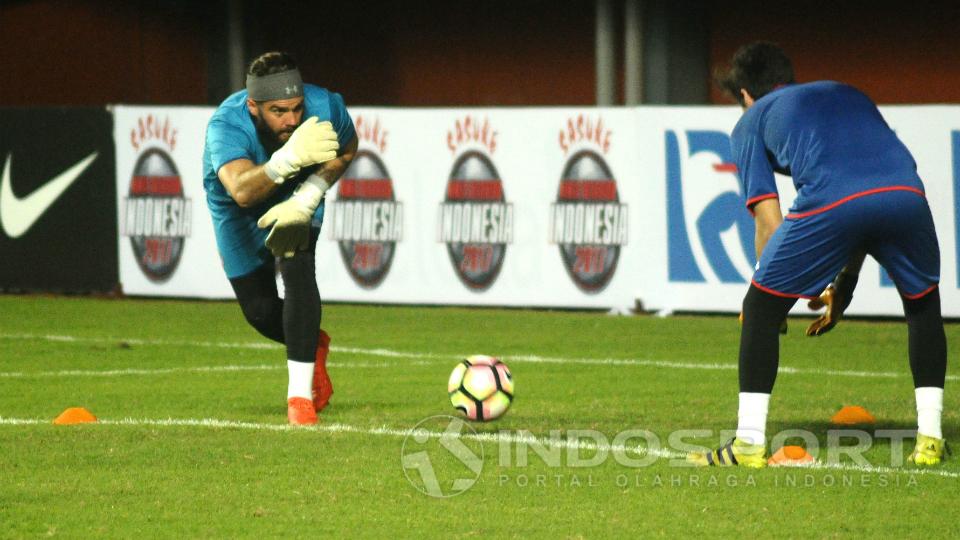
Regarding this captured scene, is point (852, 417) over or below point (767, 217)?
below

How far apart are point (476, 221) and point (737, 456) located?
8365mm

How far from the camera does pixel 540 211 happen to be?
1540cm

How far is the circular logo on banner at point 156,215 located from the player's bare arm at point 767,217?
10.1m

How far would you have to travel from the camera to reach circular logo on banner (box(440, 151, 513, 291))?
15.5m

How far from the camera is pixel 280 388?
34.7ft

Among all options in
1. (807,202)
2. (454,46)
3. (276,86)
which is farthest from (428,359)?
(454,46)

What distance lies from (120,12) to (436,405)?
1721cm

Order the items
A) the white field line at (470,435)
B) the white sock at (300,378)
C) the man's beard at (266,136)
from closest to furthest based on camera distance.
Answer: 1. the white field line at (470,435)
2. the white sock at (300,378)
3. the man's beard at (266,136)

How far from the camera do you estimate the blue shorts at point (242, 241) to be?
30.2 ft

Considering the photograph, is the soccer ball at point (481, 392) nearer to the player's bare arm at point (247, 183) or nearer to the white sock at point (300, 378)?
the white sock at point (300, 378)

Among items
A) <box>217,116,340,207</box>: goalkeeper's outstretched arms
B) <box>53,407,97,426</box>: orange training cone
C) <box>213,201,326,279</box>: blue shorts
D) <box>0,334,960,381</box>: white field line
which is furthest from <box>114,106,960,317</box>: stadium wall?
<box>53,407,97,426</box>: orange training cone

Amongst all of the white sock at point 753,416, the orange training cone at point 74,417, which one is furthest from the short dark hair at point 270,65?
the white sock at point 753,416

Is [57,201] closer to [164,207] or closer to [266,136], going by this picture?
[164,207]

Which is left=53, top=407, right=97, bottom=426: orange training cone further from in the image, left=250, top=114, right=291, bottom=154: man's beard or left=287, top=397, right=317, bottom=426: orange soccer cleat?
left=250, top=114, right=291, bottom=154: man's beard
